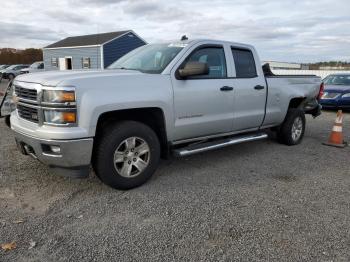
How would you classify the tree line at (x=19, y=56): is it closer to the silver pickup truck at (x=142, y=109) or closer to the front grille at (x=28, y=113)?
the silver pickup truck at (x=142, y=109)

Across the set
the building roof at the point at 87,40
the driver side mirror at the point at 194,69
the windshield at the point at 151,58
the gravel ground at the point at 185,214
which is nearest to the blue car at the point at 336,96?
the gravel ground at the point at 185,214

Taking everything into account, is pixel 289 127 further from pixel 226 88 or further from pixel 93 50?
pixel 93 50

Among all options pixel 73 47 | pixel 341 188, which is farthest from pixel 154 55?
pixel 73 47

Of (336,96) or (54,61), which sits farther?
(54,61)

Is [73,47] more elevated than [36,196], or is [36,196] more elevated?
[73,47]

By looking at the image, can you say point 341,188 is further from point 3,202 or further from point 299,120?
point 3,202

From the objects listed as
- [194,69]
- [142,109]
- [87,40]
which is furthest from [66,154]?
[87,40]

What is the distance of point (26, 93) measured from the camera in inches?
151

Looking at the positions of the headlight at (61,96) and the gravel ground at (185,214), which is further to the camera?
the headlight at (61,96)

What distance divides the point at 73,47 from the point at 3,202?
3076cm

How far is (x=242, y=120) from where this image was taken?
5.40 meters

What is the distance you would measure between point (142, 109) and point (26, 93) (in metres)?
1.37

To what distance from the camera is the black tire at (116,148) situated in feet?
12.4

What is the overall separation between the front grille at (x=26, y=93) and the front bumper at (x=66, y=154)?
0.46 meters
